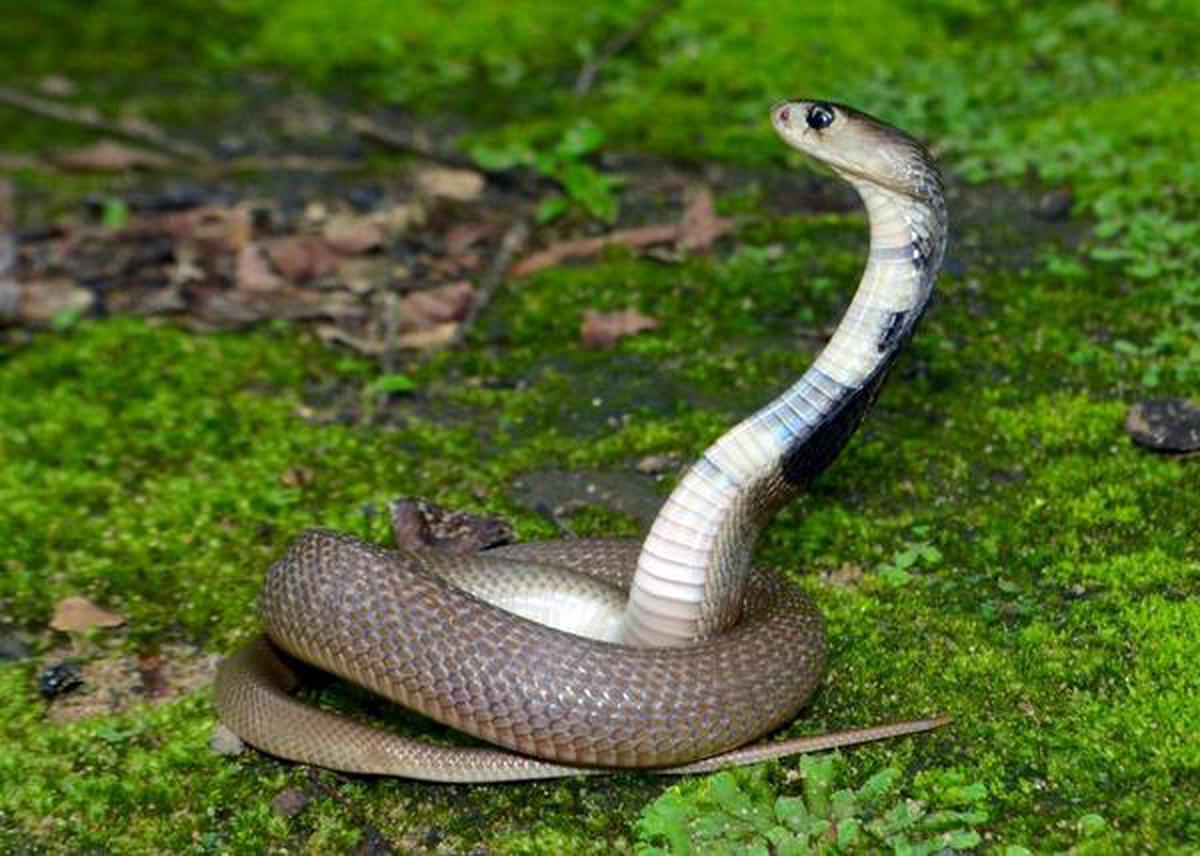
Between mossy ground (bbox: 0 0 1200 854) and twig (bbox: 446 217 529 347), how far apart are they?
97mm

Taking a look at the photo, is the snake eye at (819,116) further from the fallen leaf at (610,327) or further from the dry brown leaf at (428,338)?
the dry brown leaf at (428,338)

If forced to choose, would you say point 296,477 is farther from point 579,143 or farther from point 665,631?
point 579,143

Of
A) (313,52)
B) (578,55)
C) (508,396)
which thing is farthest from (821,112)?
(313,52)

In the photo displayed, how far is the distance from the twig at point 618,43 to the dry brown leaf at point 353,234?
2.02 meters

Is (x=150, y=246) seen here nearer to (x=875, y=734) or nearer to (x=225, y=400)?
(x=225, y=400)

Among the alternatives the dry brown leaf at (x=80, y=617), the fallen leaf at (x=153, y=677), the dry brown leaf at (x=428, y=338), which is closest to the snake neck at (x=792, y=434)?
the fallen leaf at (x=153, y=677)

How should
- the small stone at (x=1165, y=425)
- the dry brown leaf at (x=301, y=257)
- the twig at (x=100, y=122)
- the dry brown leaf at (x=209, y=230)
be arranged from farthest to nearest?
the twig at (x=100, y=122) < the dry brown leaf at (x=209, y=230) < the dry brown leaf at (x=301, y=257) < the small stone at (x=1165, y=425)

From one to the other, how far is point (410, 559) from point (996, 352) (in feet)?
9.06

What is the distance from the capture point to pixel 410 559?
176 inches

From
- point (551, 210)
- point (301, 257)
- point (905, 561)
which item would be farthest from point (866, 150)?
point (301, 257)

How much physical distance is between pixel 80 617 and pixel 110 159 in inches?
180

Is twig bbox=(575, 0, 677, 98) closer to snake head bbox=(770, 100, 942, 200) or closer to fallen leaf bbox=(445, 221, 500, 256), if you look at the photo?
fallen leaf bbox=(445, 221, 500, 256)

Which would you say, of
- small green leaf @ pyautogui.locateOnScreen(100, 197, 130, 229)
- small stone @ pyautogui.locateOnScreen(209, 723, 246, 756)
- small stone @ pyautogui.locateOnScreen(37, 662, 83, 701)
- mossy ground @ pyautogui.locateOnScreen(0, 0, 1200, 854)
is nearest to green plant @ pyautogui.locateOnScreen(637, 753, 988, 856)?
mossy ground @ pyautogui.locateOnScreen(0, 0, 1200, 854)

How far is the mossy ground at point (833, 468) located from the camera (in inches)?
161
